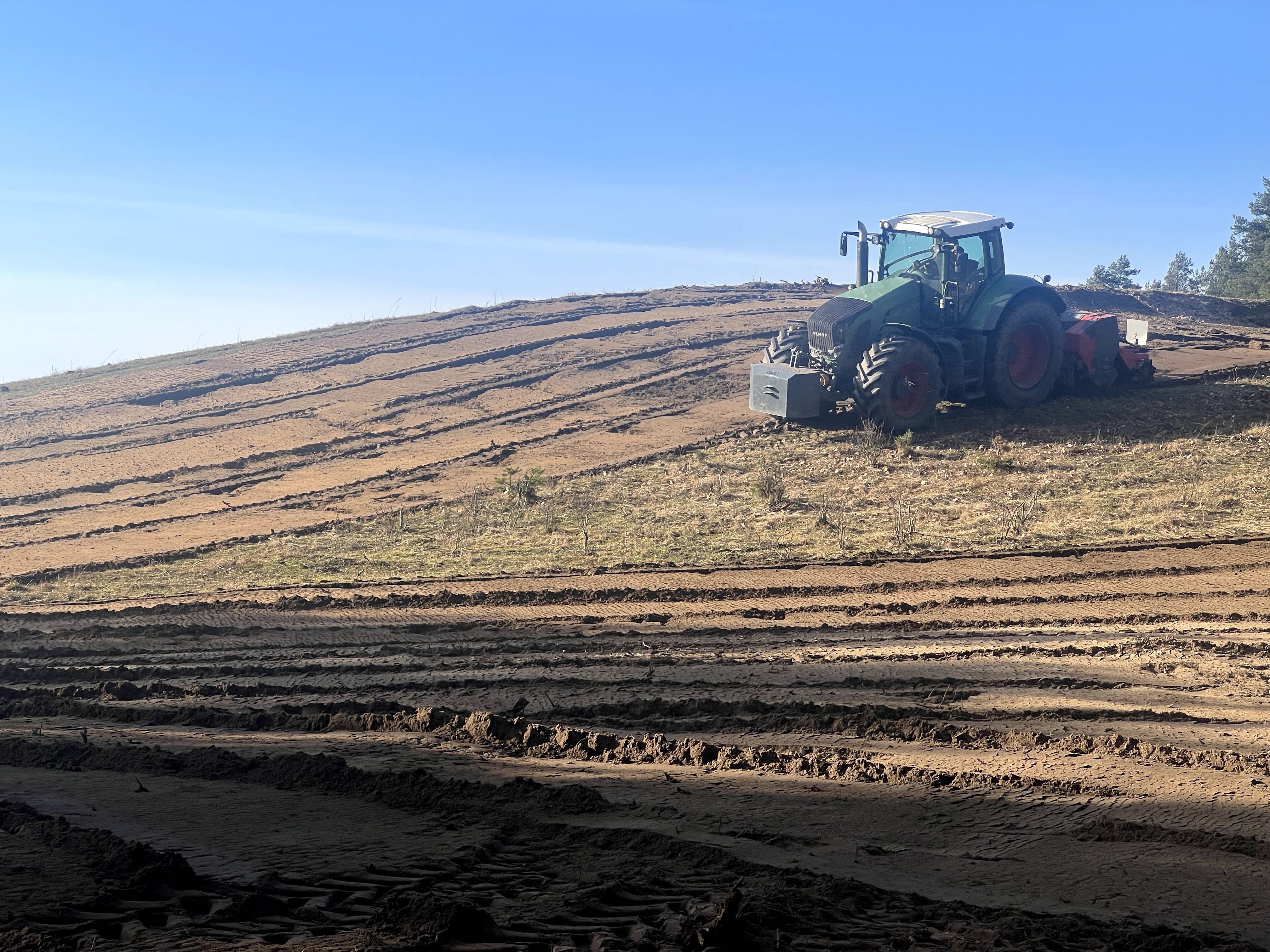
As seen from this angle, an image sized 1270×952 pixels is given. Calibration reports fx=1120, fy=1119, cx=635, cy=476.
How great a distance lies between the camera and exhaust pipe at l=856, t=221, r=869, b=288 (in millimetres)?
17219

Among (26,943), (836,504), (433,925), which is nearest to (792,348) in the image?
(836,504)

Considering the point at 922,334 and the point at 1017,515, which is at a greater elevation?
the point at 922,334

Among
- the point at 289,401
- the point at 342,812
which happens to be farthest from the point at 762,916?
A: the point at 289,401

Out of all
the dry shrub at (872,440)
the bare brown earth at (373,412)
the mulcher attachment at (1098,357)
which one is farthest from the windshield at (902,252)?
the bare brown earth at (373,412)

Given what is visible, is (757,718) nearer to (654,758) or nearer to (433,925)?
(654,758)

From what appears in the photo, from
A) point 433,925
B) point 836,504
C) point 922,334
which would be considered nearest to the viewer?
point 433,925

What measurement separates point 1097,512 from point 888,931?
1077 centimetres

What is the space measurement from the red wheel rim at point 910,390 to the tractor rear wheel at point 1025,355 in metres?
1.13

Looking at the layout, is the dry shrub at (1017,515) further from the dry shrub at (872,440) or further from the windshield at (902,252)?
the windshield at (902,252)

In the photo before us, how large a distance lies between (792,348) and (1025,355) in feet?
12.0

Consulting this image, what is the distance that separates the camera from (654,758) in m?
6.36

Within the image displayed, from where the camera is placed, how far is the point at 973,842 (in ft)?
16.6

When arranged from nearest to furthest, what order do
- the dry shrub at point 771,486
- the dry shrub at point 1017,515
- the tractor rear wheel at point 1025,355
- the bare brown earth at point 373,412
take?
the dry shrub at point 1017,515 → the dry shrub at point 771,486 → the bare brown earth at point 373,412 → the tractor rear wheel at point 1025,355

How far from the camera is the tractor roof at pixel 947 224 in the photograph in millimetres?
16594
